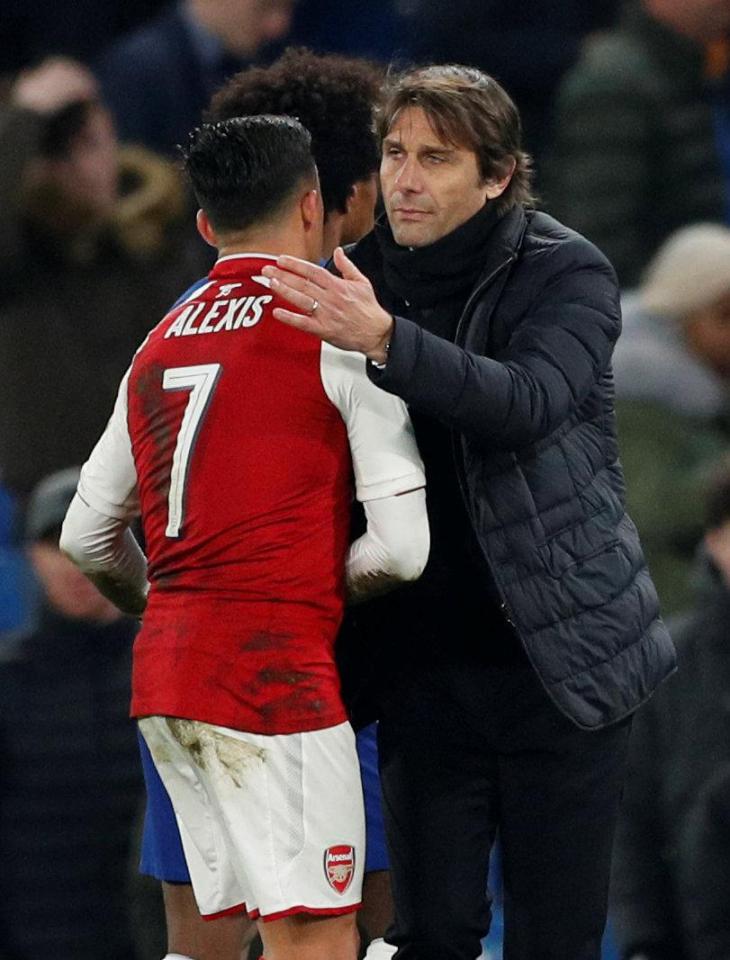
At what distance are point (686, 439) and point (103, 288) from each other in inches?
58.8

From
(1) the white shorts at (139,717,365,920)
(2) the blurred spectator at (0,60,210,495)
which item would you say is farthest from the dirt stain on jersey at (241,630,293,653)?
(2) the blurred spectator at (0,60,210,495)

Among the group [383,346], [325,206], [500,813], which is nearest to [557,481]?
[383,346]

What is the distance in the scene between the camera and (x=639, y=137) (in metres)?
5.23

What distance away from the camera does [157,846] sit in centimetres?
321

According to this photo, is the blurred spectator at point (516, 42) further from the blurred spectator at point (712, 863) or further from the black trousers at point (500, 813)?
the black trousers at point (500, 813)

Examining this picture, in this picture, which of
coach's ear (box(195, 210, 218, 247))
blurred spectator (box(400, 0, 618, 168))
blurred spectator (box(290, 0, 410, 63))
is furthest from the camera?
blurred spectator (box(290, 0, 410, 63))

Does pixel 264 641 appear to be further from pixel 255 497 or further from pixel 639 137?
pixel 639 137

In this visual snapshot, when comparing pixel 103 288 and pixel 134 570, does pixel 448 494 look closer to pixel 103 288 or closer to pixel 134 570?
pixel 134 570

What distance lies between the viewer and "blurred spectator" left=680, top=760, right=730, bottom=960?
441cm

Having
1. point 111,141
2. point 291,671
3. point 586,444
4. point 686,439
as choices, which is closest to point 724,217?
point 686,439

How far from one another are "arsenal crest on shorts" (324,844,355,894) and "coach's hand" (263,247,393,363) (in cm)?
69

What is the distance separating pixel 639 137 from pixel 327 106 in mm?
2154

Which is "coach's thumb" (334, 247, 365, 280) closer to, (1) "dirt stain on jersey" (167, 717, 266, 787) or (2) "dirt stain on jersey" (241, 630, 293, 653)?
(2) "dirt stain on jersey" (241, 630, 293, 653)

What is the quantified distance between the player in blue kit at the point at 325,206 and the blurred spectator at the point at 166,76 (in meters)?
2.21
